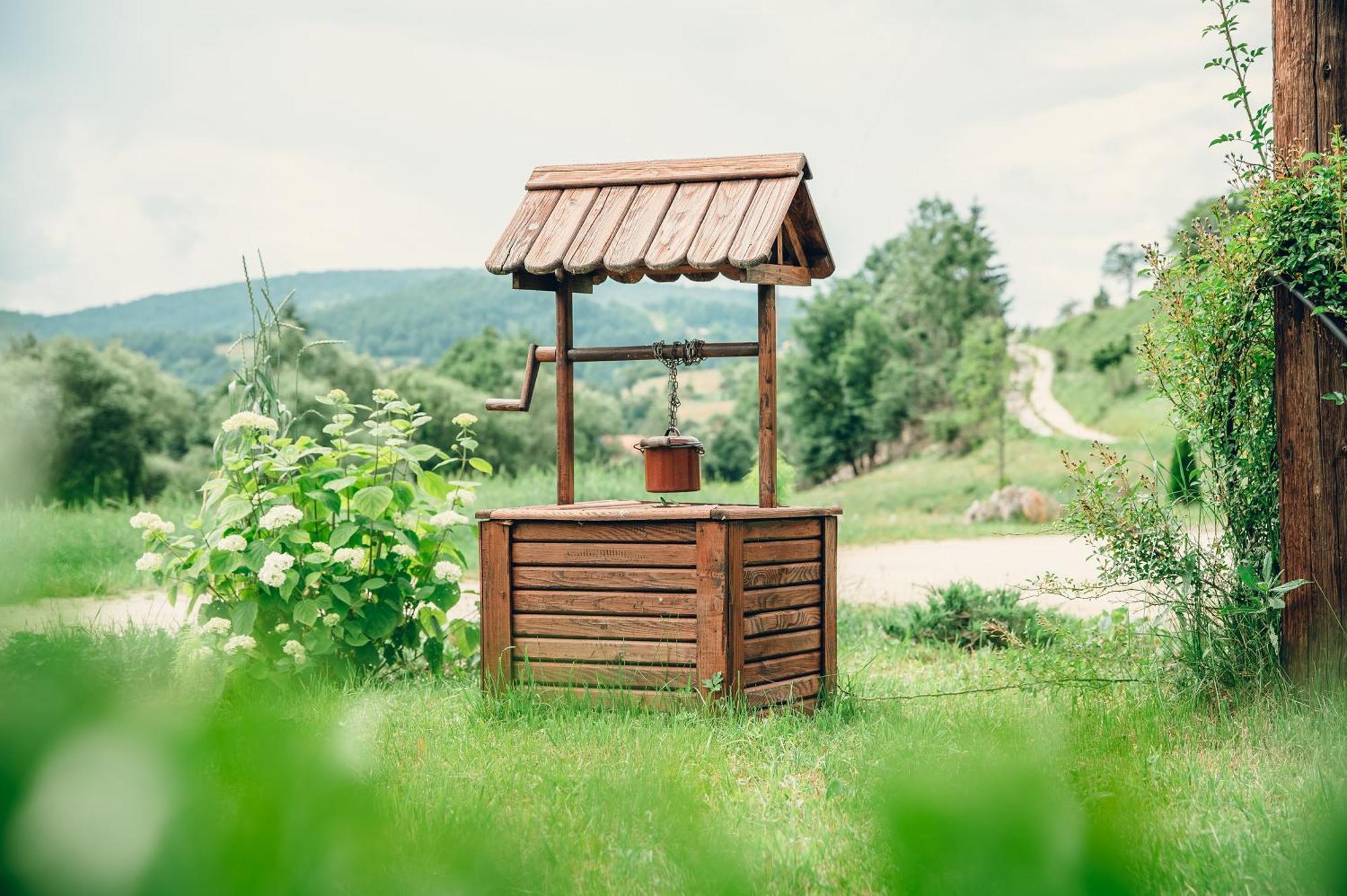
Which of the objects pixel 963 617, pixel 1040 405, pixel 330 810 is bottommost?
pixel 963 617

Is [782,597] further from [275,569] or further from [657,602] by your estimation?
[275,569]

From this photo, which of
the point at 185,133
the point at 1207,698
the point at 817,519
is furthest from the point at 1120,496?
the point at 185,133

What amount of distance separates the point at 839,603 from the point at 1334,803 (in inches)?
319

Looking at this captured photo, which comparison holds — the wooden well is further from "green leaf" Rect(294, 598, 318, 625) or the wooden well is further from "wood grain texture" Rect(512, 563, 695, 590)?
"green leaf" Rect(294, 598, 318, 625)

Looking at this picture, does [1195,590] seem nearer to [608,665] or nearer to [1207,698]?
[1207,698]

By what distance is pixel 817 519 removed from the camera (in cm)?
505

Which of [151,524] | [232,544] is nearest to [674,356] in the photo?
[232,544]

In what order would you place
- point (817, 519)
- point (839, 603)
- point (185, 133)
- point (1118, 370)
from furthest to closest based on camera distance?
point (185, 133)
point (1118, 370)
point (839, 603)
point (817, 519)

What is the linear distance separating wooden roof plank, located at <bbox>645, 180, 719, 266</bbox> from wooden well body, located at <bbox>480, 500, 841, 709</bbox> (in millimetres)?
1008

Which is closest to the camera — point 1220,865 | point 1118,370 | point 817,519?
point 1220,865

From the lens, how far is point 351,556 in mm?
5227

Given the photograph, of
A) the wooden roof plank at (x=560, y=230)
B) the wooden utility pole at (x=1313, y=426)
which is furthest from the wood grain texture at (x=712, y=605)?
the wooden utility pole at (x=1313, y=426)

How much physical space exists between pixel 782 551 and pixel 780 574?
3.9 inches

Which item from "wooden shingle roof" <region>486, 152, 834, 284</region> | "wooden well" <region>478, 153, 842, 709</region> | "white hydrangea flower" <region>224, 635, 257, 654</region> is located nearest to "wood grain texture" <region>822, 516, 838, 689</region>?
"wooden well" <region>478, 153, 842, 709</region>
